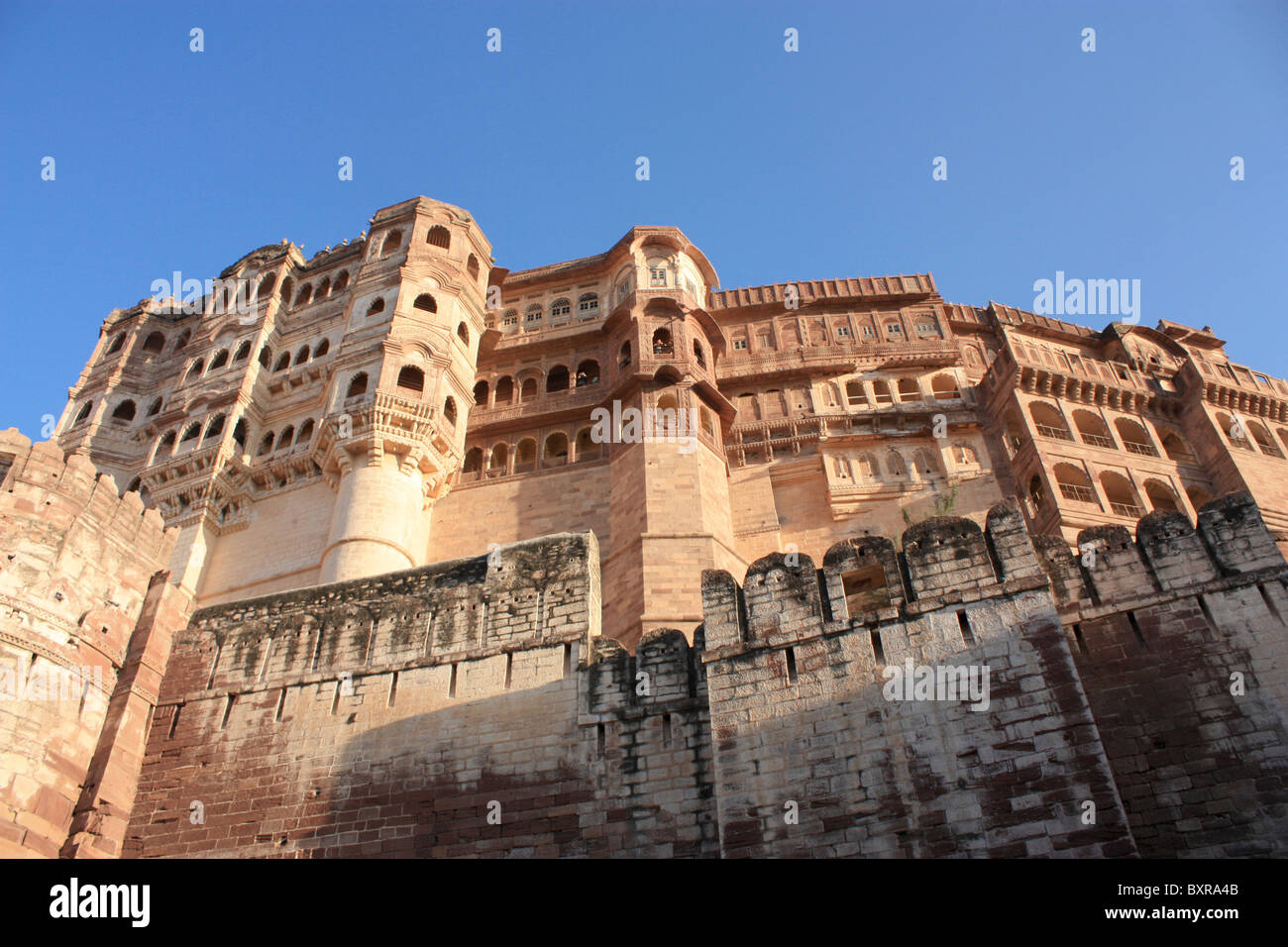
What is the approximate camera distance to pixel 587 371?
33.1 metres

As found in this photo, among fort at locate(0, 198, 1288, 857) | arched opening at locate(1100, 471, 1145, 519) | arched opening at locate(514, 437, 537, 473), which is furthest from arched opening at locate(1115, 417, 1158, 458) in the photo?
arched opening at locate(514, 437, 537, 473)

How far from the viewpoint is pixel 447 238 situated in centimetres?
3347

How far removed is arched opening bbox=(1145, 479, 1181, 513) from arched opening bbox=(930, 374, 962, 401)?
6.15 meters

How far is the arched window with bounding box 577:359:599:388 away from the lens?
108ft

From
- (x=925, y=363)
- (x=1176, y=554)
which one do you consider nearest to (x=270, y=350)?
(x=925, y=363)

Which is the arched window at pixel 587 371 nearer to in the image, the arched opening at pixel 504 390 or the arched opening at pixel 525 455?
the arched opening at pixel 504 390

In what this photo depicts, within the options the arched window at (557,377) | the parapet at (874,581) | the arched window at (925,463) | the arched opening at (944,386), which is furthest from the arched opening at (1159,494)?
the parapet at (874,581)

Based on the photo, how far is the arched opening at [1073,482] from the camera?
28.0 metres

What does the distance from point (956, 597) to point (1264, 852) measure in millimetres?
3604

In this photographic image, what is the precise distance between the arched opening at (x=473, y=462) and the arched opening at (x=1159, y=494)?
1883 centimetres

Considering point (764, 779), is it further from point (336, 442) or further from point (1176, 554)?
point (336, 442)

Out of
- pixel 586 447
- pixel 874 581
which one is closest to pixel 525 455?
pixel 586 447

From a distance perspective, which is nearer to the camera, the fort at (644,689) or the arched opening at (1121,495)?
the fort at (644,689)
